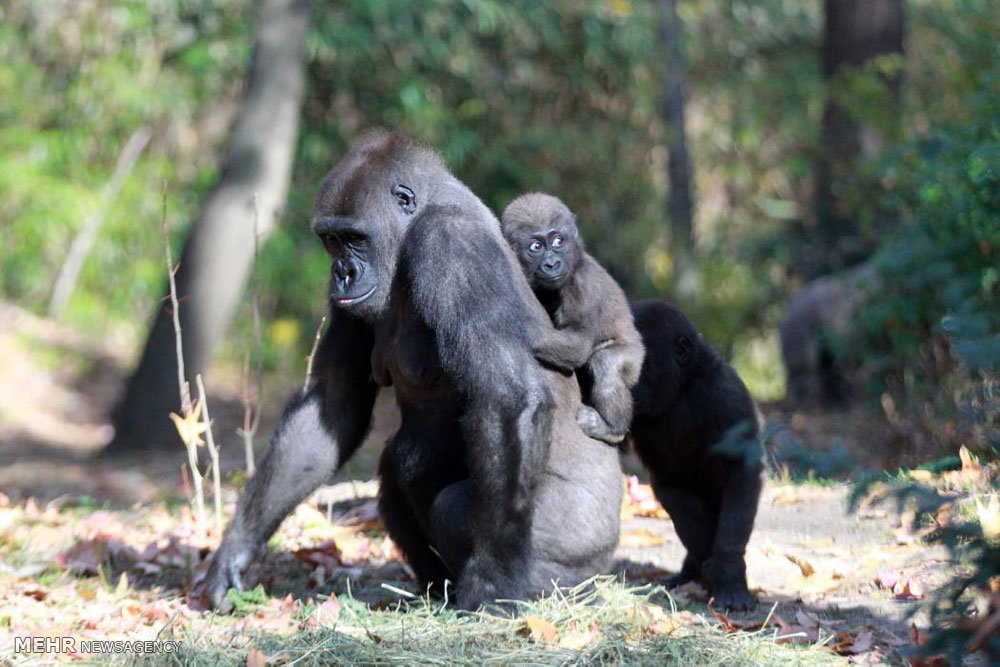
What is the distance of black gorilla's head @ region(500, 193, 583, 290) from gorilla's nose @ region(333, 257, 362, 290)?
2.35ft

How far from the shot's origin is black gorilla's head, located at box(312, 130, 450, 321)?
4348 millimetres

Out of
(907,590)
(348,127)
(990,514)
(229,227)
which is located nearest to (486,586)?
(907,590)

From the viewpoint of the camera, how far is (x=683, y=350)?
4.98 metres

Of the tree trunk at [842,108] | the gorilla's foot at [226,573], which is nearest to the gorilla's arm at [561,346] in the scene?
the gorilla's foot at [226,573]

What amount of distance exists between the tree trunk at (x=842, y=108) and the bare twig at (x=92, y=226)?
8.19 m

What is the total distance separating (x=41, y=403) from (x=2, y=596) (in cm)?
A: 919

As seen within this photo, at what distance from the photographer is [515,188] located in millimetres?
13594

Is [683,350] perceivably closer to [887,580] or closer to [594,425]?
[594,425]

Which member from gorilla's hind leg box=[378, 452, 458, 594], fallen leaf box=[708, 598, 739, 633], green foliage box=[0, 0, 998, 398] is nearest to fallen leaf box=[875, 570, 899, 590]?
fallen leaf box=[708, 598, 739, 633]

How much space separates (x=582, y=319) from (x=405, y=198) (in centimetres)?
82

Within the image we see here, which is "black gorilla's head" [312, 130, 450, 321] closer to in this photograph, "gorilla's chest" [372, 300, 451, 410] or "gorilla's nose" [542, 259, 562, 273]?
"gorilla's chest" [372, 300, 451, 410]

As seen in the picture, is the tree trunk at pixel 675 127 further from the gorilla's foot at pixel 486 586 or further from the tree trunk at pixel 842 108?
the gorilla's foot at pixel 486 586

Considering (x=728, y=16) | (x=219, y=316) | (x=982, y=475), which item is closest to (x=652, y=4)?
(x=728, y=16)

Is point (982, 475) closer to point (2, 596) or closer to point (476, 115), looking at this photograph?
point (2, 596)
